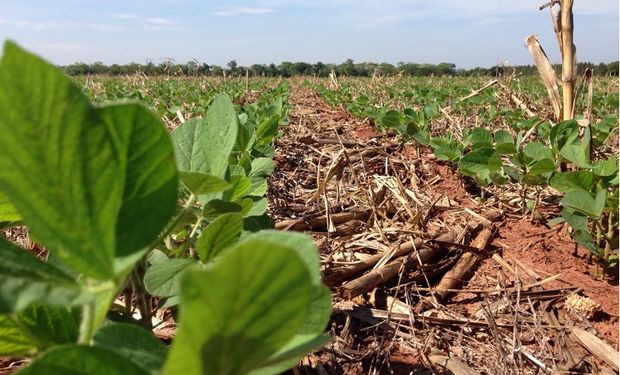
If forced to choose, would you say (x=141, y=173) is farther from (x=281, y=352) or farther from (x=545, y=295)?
(x=545, y=295)

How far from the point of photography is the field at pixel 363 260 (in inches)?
12.5

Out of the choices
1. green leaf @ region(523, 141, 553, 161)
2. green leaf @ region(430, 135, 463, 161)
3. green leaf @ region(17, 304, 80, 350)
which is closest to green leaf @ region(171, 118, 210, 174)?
green leaf @ region(17, 304, 80, 350)

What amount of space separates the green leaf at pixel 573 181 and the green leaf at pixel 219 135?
118 cm

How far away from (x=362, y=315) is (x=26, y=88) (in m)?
1.12

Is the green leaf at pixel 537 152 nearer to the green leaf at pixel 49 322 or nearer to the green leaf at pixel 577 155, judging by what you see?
the green leaf at pixel 577 155

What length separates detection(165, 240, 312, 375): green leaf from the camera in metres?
0.27

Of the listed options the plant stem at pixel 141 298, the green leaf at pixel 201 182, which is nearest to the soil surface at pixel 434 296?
the plant stem at pixel 141 298

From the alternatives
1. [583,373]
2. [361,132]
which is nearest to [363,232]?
[583,373]

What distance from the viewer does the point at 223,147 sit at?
1.95 ft

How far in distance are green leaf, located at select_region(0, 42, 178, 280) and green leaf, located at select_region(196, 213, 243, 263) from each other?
0.25 m

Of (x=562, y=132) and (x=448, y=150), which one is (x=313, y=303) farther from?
(x=448, y=150)

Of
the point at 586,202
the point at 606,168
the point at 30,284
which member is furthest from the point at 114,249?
the point at 606,168

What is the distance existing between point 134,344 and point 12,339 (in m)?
0.16

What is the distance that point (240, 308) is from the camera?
0.94 ft
